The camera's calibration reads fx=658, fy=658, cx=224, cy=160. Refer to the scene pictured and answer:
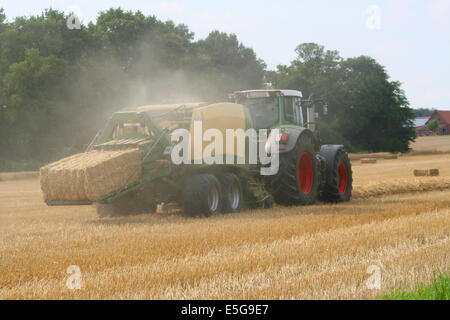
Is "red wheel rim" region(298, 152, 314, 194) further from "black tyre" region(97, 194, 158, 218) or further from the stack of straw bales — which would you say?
the stack of straw bales

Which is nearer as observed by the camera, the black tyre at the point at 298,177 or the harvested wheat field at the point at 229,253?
the harvested wheat field at the point at 229,253

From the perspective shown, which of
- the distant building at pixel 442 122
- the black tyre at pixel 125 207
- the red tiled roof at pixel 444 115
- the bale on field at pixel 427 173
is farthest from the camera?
the red tiled roof at pixel 444 115

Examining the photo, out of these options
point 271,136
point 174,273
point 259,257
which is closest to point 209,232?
point 259,257

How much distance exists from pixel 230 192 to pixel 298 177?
5.54ft

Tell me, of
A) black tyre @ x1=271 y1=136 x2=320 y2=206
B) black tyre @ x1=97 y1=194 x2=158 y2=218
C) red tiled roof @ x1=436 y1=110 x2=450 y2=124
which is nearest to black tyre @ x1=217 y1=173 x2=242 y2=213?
black tyre @ x1=271 y1=136 x2=320 y2=206

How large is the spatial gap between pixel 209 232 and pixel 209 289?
3431 mm

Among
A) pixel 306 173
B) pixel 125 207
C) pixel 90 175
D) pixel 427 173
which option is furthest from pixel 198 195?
pixel 427 173

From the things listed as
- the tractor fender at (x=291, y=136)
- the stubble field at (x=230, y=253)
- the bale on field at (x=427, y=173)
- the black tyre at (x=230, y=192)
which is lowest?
the bale on field at (x=427, y=173)

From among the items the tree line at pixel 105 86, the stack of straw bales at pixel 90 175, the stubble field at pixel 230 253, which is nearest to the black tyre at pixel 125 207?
the stubble field at pixel 230 253

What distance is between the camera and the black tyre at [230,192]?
11359 millimetres

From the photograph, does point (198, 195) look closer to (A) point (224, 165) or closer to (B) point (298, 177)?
(A) point (224, 165)

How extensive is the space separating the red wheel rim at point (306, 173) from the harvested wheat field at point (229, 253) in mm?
1370

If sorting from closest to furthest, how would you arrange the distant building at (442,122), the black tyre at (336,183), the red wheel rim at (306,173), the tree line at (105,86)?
the red wheel rim at (306,173) < the black tyre at (336,183) < the tree line at (105,86) < the distant building at (442,122)

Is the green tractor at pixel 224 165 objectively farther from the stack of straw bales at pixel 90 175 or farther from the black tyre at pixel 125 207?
the stack of straw bales at pixel 90 175
